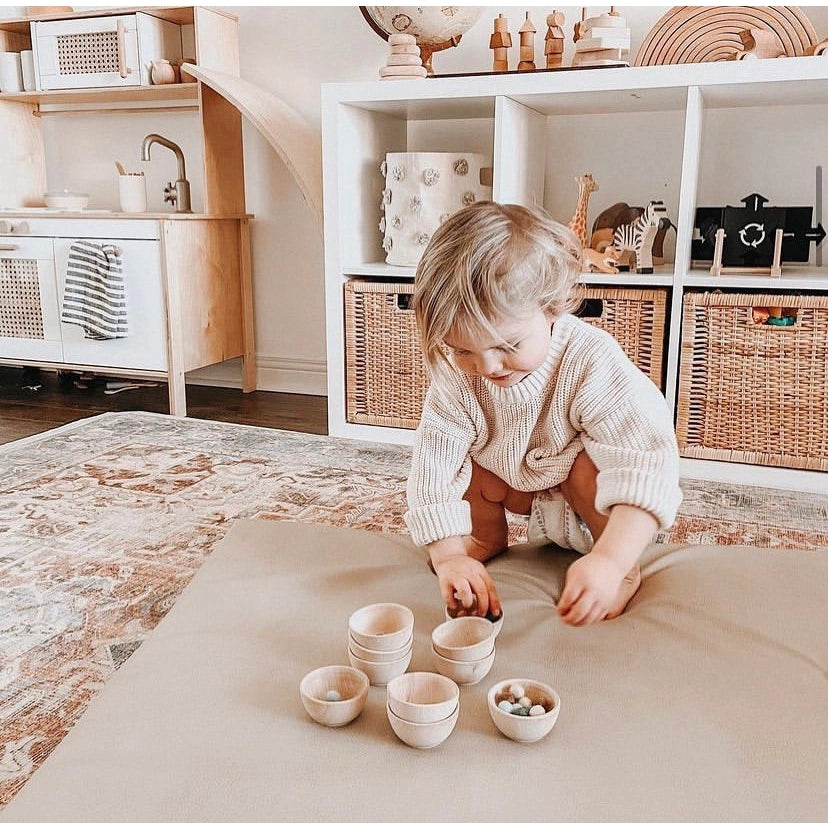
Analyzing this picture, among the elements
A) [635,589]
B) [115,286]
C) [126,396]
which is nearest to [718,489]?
[635,589]

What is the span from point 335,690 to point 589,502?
40 centimetres

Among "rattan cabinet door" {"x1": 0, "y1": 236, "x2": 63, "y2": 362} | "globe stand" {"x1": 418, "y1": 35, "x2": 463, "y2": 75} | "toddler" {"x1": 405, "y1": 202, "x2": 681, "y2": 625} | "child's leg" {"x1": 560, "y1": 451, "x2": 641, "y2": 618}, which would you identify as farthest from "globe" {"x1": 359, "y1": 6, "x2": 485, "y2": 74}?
"child's leg" {"x1": 560, "y1": 451, "x2": 641, "y2": 618}

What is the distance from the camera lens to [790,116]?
196 cm

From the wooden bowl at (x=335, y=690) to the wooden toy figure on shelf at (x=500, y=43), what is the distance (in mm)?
1569

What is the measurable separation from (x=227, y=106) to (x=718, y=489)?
5.57ft

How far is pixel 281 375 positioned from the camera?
8.79 feet

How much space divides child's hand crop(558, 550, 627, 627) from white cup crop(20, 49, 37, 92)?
2401 millimetres

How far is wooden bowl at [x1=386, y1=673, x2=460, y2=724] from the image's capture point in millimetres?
732

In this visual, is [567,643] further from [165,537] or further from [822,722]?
[165,537]

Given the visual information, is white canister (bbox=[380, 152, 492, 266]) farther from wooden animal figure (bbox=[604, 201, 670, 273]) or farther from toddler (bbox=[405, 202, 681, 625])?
toddler (bbox=[405, 202, 681, 625])

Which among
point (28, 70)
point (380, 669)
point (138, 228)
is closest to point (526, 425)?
point (380, 669)

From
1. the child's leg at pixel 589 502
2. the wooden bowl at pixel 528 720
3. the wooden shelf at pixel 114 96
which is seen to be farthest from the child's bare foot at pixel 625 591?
the wooden shelf at pixel 114 96

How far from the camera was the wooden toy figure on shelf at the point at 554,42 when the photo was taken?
6.36ft

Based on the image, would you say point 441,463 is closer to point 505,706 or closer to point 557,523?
point 557,523
